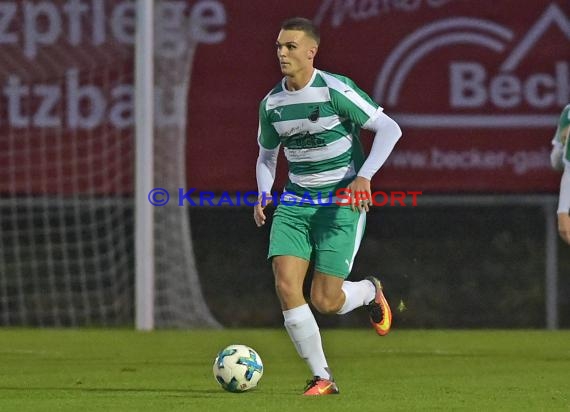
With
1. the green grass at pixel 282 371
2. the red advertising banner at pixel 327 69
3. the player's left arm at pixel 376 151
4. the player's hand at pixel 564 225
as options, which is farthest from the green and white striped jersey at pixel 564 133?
the red advertising banner at pixel 327 69

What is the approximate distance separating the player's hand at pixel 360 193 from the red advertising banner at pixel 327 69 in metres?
5.78

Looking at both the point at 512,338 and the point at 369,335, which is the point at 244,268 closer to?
the point at 369,335

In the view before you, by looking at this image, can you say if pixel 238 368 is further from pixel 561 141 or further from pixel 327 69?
pixel 327 69

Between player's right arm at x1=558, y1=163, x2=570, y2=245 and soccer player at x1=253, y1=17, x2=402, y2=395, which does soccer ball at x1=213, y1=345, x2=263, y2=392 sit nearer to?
soccer player at x1=253, y1=17, x2=402, y2=395

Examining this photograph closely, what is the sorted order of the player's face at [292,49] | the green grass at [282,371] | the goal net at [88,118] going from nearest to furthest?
the green grass at [282,371], the player's face at [292,49], the goal net at [88,118]

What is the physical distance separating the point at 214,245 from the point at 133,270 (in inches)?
34.5

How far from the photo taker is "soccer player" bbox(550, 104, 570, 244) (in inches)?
287

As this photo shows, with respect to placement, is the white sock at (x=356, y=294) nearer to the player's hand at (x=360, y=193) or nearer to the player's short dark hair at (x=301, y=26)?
the player's hand at (x=360, y=193)

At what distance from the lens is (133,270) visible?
14.2 m

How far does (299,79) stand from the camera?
25.0ft

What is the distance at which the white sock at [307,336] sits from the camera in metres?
7.38

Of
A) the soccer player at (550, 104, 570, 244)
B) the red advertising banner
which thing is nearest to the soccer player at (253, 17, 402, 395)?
the soccer player at (550, 104, 570, 244)

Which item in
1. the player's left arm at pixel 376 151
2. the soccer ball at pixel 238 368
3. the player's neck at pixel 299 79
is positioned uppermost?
the player's neck at pixel 299 79

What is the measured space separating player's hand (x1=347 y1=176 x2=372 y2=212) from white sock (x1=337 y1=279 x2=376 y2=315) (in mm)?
996
